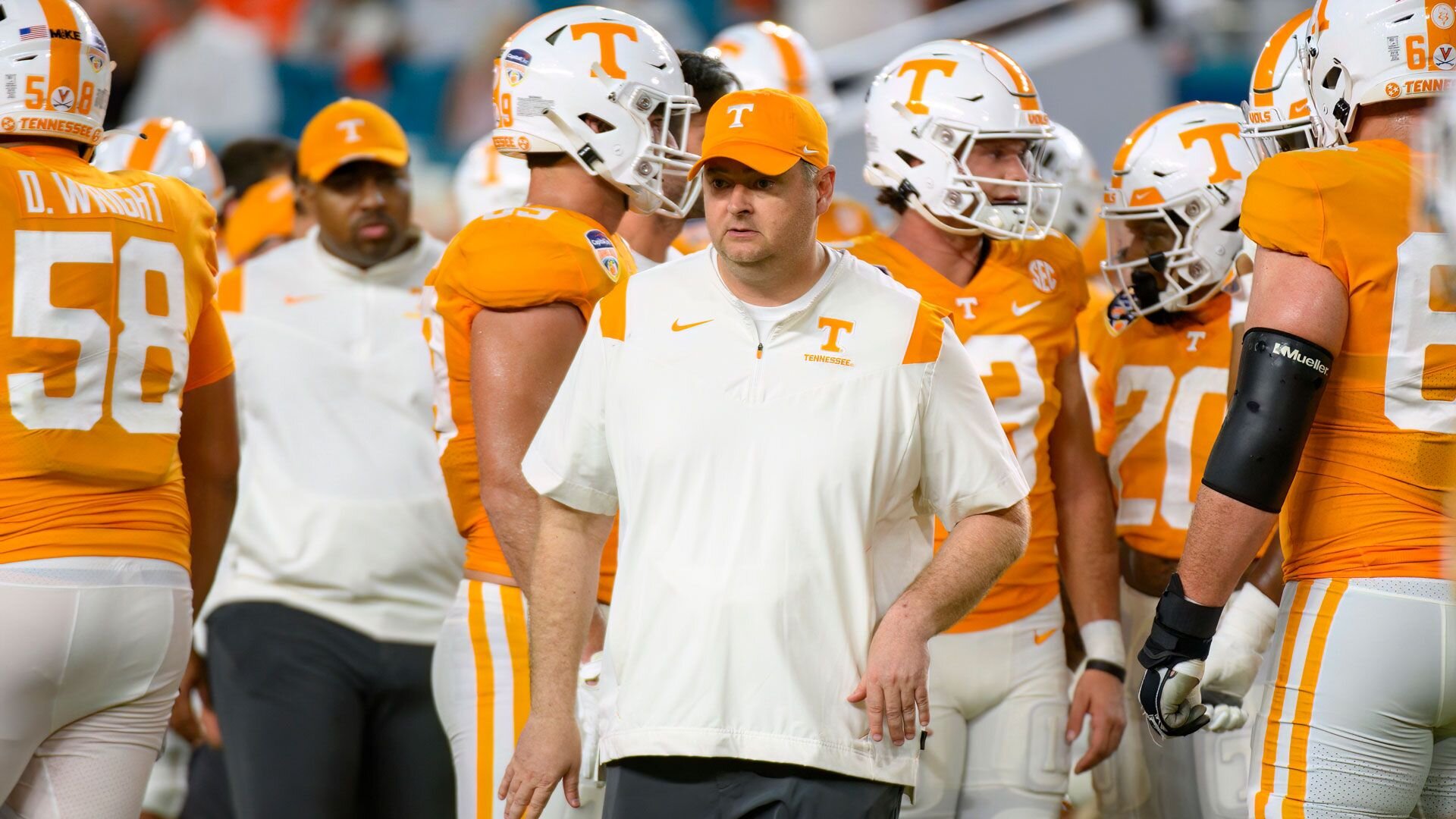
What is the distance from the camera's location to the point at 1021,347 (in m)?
4.02

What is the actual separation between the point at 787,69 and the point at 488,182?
1.45 meters

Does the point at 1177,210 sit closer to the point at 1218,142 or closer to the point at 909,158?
the point at 1218,142

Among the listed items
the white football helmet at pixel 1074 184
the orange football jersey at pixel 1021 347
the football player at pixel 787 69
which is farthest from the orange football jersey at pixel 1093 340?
the football player at pixel 787 69

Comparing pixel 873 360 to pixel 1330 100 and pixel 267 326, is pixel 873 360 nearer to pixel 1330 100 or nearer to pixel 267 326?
pixel 1330 100

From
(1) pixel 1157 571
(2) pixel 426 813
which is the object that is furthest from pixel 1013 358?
(2) pixel 426 813

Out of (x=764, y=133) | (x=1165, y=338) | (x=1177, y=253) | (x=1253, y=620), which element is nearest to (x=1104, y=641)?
(x=1253, y=620)

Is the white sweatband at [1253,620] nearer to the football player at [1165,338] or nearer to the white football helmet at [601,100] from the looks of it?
A: the football player at [1165,338]

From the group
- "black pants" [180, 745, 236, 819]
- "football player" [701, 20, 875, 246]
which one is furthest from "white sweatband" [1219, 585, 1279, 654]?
"black pants" [180, 745, 236, 819]

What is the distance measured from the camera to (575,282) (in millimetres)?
3410

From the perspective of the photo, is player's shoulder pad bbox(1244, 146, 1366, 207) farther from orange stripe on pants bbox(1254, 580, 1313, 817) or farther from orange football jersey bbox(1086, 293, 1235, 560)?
orange football jersey bbox(1086, 293, 1235, 560)

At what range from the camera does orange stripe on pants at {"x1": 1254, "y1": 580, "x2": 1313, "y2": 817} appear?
9.63 ft

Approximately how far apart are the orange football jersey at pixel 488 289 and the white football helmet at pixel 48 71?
779mm

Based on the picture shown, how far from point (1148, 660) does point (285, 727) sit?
2.49m

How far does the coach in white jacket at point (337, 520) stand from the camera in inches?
183
